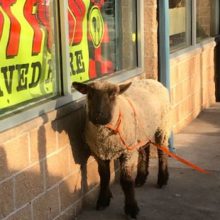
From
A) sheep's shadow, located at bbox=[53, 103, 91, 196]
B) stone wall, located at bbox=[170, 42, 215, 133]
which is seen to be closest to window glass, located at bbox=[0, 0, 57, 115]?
sheep's shadow, located at bbox=[53, 103, 91, 196]

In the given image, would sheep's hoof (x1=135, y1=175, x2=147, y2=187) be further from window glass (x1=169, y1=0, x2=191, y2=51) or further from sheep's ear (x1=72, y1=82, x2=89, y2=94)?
window glass (x1=169, y1=0, x2=191, y2=51)

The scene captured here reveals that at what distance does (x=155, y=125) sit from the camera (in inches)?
228

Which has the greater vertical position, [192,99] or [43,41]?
[43,41]

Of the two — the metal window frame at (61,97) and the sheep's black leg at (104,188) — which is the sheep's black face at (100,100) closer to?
the metal window frame at (61,97)

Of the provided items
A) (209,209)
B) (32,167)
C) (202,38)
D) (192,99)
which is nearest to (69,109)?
(32,167)

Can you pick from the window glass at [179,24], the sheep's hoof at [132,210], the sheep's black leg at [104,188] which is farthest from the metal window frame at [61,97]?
the window glass at [179,24]

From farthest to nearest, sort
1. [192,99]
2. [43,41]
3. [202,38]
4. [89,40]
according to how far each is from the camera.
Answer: [202,38], [192,99], [89,40], [43,41]

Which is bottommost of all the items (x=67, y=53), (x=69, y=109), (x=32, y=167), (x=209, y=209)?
(x=209, y=209)

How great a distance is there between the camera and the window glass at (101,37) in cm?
554

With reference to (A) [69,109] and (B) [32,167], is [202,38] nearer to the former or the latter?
(A) [69,109]

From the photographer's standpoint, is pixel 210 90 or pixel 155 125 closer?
pixel 155 125

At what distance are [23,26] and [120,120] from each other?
1.18 metres

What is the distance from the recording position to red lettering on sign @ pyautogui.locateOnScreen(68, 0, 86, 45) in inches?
212

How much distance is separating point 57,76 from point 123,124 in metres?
0.75
